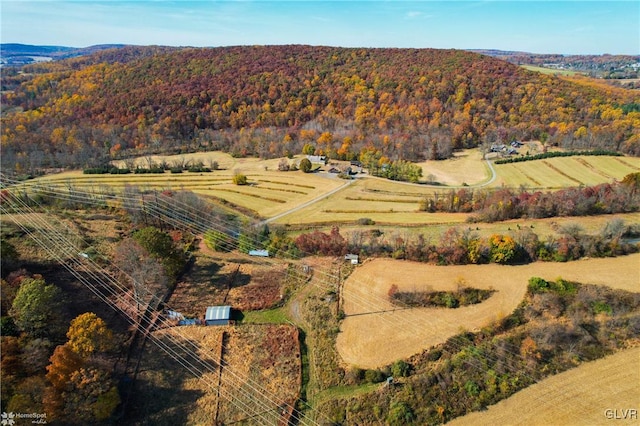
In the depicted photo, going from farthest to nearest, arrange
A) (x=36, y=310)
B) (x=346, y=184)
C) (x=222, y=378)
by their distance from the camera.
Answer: (x=346, y=184) < (x=36, y=310) < (x=222, y=378)

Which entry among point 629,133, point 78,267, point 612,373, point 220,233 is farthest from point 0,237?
point 629,133

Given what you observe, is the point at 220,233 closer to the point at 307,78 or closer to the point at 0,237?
the point at 0,237

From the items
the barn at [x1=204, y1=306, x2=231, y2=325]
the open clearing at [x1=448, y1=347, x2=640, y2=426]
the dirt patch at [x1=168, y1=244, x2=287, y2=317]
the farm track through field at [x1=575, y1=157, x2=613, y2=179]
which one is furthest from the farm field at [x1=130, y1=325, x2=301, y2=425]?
the farm track through field at [x1=575, y1=157, x2=613, y2=179]

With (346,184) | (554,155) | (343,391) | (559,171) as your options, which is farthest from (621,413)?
(554,155)

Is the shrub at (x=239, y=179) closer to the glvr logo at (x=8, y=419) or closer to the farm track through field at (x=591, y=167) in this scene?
the glvr logo at (x=8, y=419)

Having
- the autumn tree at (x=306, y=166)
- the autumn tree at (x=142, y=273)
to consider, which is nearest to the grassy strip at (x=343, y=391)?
the autumn tree at (x=142, y=273)

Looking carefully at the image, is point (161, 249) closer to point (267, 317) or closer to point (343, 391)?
point (267, 317)

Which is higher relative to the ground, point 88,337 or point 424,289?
point 88,337

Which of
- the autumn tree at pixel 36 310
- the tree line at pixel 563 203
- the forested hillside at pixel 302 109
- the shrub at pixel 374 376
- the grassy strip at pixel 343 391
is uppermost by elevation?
the forested hillside at pixel 302 109
